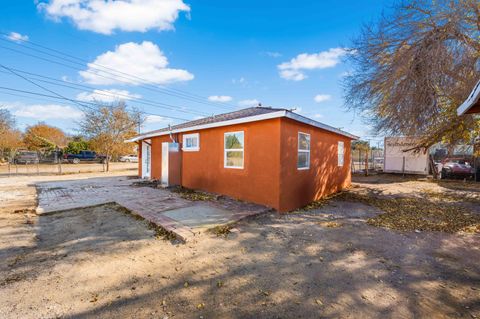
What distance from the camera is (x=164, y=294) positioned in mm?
2713

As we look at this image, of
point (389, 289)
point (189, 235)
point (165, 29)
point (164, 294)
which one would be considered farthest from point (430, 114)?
point (165, 29)

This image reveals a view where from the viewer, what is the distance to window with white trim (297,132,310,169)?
7203 mm

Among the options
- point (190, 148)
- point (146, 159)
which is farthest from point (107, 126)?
point (190, 148)

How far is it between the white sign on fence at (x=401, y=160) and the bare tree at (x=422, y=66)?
339 inches

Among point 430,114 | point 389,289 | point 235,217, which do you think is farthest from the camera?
point 430,114

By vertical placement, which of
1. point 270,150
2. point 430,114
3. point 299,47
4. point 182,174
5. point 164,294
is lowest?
point 164,294

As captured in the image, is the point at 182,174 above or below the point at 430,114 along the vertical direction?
below

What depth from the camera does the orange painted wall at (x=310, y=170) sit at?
6.37 meters

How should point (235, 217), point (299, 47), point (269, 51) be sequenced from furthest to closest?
point (269, 51) → point (299, 47) → point (235, 217)

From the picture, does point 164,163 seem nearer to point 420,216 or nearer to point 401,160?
point 420,216

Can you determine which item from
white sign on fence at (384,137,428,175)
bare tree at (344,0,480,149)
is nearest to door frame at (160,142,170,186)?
bare tree at (344,0,480,149)

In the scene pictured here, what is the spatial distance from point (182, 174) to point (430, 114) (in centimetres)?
934

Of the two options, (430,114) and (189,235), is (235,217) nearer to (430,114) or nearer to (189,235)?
(189,235)

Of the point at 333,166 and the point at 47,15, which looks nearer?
the point at 333,166
